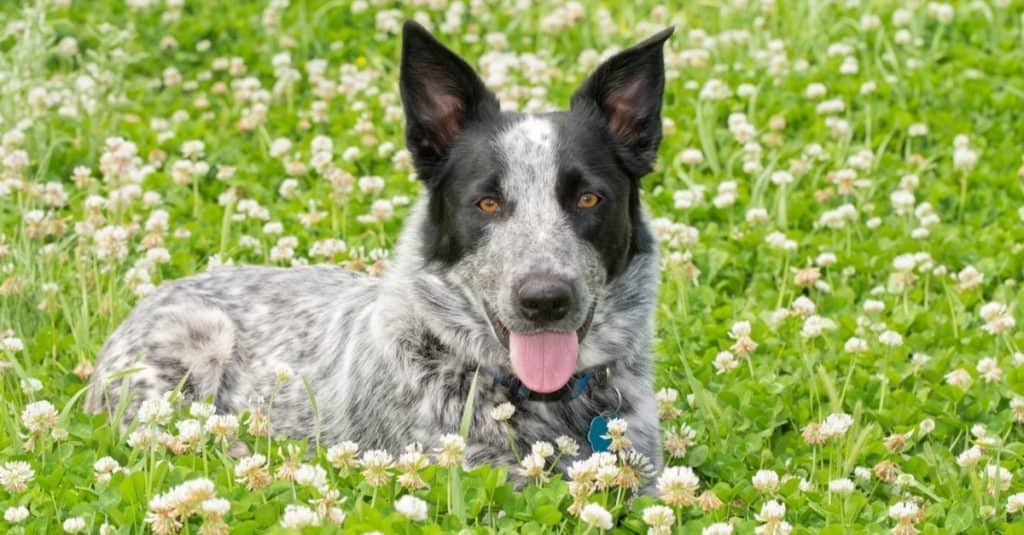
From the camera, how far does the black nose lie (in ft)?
18.2

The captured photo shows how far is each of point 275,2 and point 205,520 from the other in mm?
9334

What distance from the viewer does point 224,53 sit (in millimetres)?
12867

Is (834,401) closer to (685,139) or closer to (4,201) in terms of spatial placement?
(685,139)

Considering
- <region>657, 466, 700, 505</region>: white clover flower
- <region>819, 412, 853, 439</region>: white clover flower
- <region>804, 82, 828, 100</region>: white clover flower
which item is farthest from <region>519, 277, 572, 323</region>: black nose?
<region>804, 82, 828, 100</region>: white clover flower

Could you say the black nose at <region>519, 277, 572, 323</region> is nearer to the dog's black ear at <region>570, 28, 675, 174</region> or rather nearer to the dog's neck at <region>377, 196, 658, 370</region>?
the dog's neck at <region>377, 196, 658, 370</region>

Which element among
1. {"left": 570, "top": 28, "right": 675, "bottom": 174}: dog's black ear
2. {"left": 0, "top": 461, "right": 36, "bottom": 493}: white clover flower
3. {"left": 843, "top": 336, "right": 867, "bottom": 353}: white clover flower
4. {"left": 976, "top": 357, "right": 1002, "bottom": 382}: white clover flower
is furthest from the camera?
{"left": 843, "top": 336, "right": 867, "bottom": 353}: white clover flower

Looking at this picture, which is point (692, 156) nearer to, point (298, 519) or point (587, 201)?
point (587, 201)

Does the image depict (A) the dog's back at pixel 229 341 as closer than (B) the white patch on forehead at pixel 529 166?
No

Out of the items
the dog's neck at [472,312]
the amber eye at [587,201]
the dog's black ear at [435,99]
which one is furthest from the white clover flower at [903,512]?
the dog's black ear at [435,99]

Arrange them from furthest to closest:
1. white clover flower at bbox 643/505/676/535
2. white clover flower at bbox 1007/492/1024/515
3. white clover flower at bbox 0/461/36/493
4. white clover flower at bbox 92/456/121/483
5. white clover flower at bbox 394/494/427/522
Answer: white clover flower at bbox 1007/492/1024/515 → white clover flower at bbox 92/456/121/483 → white clover flower at bbox 0/461/36/493 → white clover flower at bbox 643/505/676/535 → white clover flower at bbox 394/494/427/522

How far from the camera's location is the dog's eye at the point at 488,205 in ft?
19.5

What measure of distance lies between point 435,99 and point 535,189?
2.14 ft

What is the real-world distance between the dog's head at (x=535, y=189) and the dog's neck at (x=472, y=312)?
2.4 inches

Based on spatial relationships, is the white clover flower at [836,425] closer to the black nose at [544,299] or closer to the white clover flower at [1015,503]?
the white clover flower at [1015,503]
